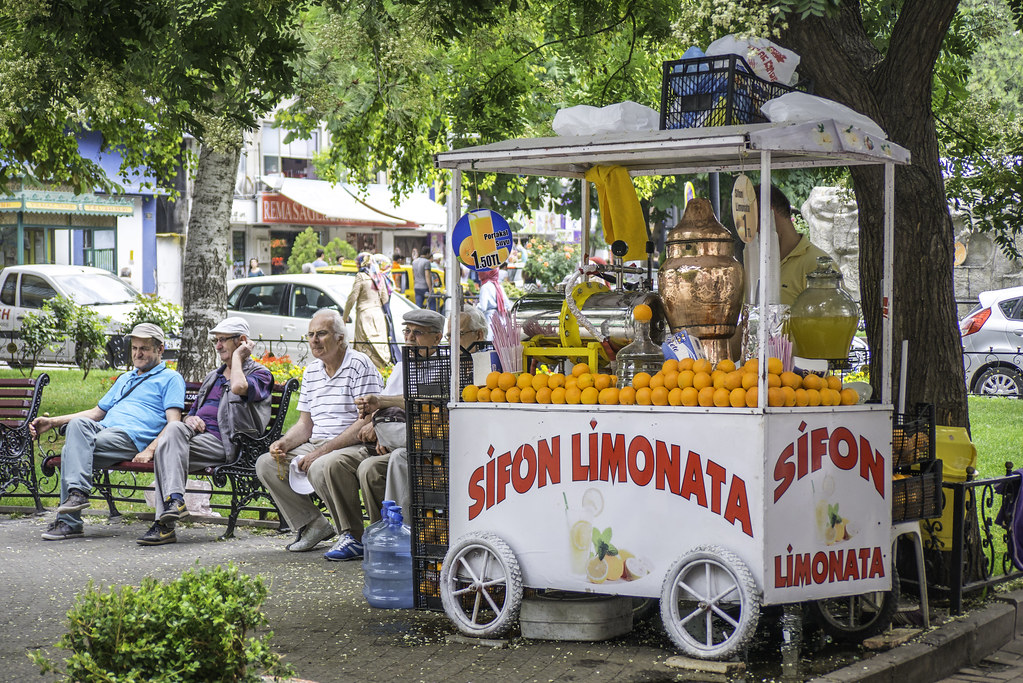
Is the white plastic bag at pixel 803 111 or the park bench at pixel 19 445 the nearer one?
the white plastic bag at pixel 803 111

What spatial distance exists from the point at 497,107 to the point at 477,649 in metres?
7.04

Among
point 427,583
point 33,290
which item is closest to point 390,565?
point 427,583

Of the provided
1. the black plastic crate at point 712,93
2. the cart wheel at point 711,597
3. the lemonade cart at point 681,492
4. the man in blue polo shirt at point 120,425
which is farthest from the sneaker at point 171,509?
the black plastic crate at point 712,93

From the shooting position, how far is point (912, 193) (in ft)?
21.2

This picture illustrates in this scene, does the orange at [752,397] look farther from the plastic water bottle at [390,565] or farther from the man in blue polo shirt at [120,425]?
the man in blue polo shirt at [120,425]

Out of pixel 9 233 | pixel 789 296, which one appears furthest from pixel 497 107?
pixel 9 233

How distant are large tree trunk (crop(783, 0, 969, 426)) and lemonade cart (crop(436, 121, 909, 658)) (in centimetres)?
83

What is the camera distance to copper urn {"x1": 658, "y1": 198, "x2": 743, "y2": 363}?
217 inches

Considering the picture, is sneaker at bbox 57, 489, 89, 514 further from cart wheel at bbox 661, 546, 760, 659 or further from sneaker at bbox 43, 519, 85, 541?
cart wheel at bbox 661, 546, 760, 659

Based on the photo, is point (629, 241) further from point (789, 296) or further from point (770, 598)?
point (770, 598)

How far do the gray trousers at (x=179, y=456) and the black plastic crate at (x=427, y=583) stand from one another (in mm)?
2706

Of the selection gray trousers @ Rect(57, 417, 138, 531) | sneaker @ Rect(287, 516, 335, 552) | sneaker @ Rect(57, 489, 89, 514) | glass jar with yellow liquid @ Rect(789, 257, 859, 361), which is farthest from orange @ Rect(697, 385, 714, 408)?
sneaker @ Rect(57, 489, 89, 514)

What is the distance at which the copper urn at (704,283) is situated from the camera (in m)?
5.52

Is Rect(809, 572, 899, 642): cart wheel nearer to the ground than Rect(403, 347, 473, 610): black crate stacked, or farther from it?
nearer to the ground
